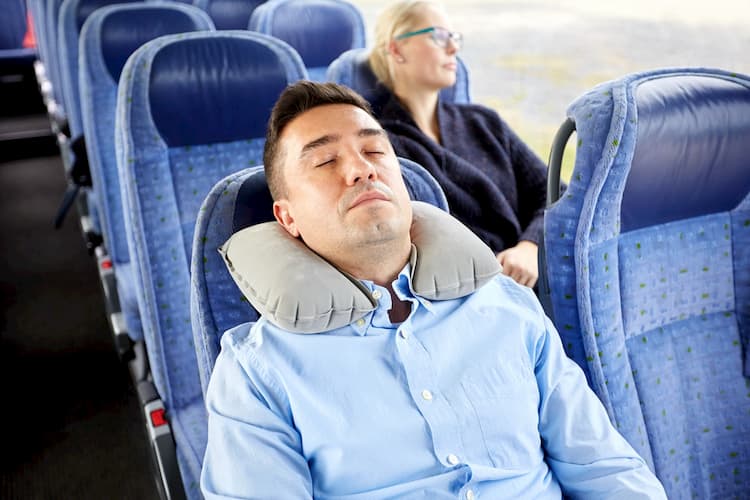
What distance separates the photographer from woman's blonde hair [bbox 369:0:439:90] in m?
2.68

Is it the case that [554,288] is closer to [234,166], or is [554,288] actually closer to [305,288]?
[305,288]

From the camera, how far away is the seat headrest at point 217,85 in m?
1.94

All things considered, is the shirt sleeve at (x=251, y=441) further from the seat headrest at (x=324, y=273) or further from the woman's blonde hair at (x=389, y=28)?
the woman's blonde hair at (x=389, y=28)

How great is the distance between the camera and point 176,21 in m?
2.99

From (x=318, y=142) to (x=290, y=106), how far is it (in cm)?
13

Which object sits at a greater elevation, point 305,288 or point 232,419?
point 305,288

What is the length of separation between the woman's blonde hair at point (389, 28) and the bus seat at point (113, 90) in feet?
2.62

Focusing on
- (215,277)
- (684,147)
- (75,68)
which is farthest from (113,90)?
(684,147)

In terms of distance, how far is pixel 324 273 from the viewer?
4.11 feet

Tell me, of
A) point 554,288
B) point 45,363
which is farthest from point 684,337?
point 45,363

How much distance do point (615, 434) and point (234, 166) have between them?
1.26 metres

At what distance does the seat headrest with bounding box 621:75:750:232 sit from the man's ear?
671mm

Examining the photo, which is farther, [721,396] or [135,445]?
[135,445]

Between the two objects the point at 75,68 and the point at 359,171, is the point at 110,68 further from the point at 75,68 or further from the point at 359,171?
the point at 359,171
